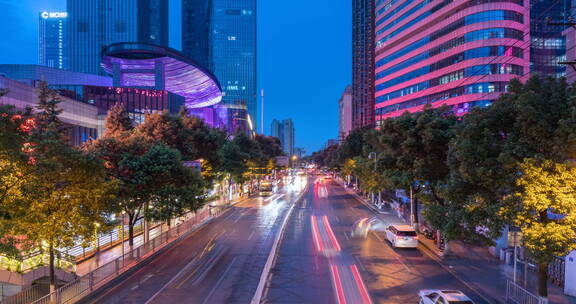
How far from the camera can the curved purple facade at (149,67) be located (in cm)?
9462

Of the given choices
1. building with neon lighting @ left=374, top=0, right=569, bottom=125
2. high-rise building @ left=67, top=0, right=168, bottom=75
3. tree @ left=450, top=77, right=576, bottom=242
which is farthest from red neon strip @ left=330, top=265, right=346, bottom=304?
high-rise building @ left=67, top=0, right=168, bottom=75

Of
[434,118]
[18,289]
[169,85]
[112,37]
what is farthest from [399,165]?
[112,37]

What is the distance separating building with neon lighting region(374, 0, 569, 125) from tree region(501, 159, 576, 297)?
171 ft

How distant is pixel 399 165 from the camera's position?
2595cm

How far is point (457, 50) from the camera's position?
7519cm

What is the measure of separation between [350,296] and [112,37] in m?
178

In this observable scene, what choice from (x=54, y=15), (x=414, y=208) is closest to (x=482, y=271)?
(x=414, y=208)

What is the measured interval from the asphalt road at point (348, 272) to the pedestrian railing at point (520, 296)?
4.05ft

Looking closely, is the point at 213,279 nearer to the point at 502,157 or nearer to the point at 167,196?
the point at 167,196

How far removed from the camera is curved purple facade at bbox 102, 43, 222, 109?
94.6 meters

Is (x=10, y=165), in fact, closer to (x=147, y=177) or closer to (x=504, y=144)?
(x=147, y=177)

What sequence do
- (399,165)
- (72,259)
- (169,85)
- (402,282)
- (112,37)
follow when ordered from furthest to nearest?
(112,37)
(169,85)
(399,165)
(72,259)
(402,282)

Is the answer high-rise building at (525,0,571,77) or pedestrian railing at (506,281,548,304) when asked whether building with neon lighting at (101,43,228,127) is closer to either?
pedestrian railing at (506,281,548,304)

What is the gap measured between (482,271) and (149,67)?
101148mm
